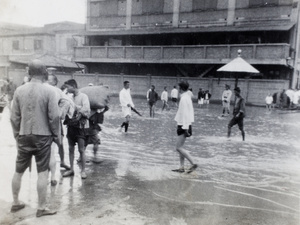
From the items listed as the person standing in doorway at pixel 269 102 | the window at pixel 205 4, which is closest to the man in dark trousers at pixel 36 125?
the person standing in doorway at pixel 269 102

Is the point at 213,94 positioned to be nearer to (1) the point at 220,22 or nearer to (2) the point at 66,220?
(1) the point at 220,22

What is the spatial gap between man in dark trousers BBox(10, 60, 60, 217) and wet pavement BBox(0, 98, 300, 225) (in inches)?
21.9

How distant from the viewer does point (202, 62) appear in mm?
26594

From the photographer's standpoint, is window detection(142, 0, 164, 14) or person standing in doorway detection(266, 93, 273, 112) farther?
window detection(142, 0, 164, 14)

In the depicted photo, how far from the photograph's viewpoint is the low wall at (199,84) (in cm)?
2447

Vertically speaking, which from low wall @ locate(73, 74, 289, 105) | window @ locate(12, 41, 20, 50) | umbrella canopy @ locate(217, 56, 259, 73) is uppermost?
window @ locate(12, 41, 20, 50)

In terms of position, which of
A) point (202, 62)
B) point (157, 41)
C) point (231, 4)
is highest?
point (231, 4)

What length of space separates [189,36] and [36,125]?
27086 mm

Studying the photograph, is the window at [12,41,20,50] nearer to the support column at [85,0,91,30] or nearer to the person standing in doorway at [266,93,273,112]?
the support column at [85,0,91,30]

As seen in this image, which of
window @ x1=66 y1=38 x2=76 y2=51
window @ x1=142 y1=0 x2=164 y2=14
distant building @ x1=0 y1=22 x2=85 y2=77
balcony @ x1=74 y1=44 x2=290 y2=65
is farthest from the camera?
window @ x1=66 y1=38 x2=76 y2=51

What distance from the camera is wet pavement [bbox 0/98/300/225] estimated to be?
4281mm

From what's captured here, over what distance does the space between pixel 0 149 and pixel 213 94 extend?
20799 mm

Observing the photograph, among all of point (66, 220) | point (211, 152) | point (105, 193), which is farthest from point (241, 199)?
point (211, 152)

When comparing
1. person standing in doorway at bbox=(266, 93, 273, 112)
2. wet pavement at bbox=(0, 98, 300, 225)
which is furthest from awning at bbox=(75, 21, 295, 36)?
wet pavement at bbox=(0, 98, 300, 225)
